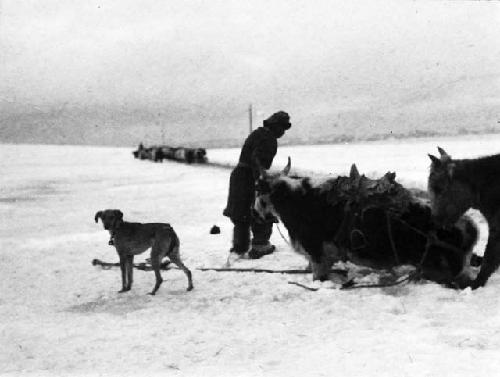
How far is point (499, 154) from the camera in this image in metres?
6.42

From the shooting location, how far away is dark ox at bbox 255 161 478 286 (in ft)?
21.8

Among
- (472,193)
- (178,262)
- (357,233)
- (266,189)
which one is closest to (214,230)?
(266,189)

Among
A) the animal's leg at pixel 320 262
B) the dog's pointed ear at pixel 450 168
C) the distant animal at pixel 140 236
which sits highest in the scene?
the dog's pointed ear at pixel 450 168

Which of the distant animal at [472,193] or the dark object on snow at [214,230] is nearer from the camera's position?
the distant animal at [472,193]

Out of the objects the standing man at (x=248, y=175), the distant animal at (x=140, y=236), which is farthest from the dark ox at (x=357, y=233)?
the distant animal at (x=140, y=236)

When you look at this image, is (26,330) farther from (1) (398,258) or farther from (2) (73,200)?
(2) (73,200)

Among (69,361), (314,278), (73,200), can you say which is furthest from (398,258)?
(73,200)

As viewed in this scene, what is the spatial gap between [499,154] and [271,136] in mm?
4041

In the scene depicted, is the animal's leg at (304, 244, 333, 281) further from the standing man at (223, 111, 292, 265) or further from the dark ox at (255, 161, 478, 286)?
the standing man at (223, 111, 292, 265)

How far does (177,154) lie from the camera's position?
6041 cm

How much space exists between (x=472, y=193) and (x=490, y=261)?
2.81 ft

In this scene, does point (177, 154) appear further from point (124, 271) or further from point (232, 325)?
point (232, 325)

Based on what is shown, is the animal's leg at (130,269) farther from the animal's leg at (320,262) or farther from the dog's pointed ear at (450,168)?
the dog's pointed ear at (450,168)

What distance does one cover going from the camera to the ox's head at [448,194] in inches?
248
